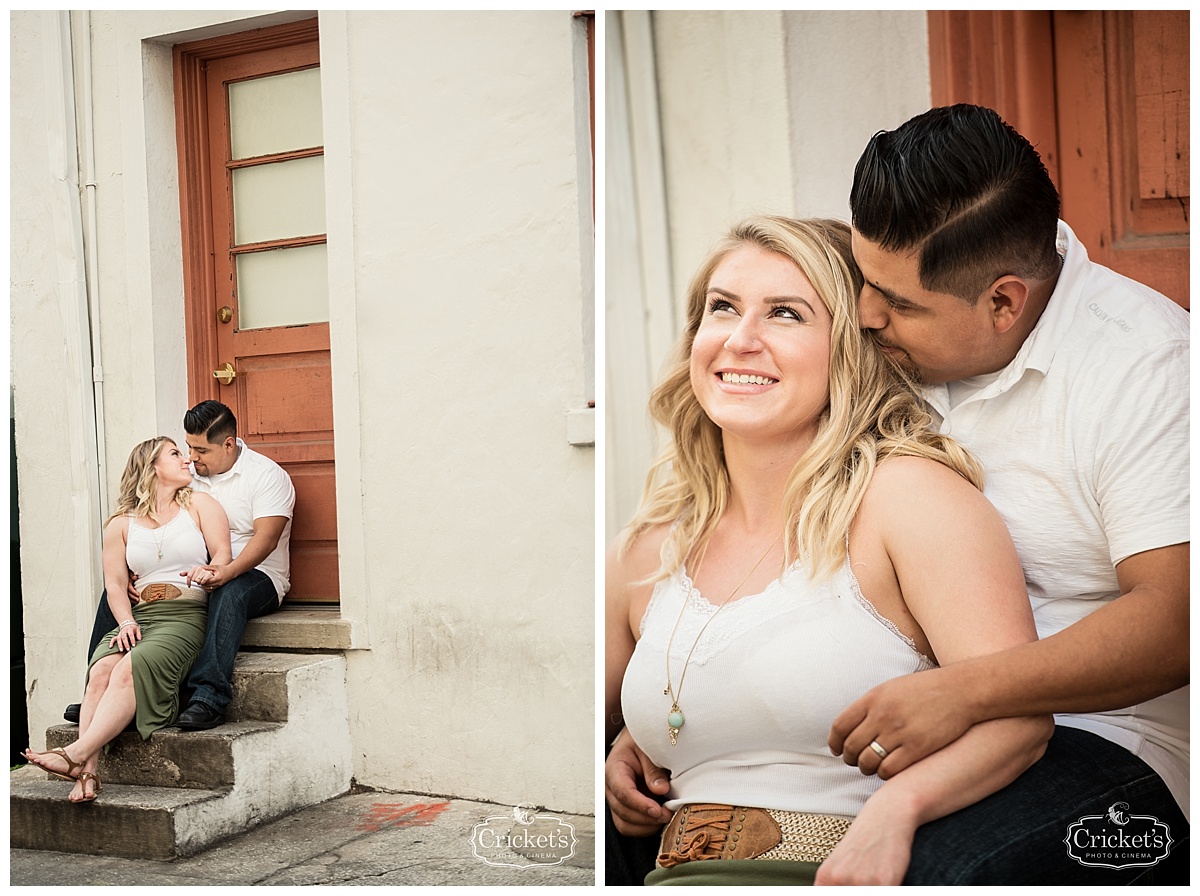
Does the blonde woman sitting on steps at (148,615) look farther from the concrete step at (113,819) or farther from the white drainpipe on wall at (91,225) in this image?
the white drainpipe on wall at (91,225)

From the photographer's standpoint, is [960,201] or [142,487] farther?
[142,487]

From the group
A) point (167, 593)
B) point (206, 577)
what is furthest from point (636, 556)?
point (167, 593)

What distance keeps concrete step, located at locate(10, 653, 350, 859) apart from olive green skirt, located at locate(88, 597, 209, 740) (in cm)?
7

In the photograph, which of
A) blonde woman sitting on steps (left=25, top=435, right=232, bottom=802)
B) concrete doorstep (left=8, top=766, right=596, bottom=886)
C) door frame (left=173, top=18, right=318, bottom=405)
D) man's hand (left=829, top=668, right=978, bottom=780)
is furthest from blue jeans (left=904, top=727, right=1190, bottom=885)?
door frame (left=173, top=18, right=318, bottom=405)

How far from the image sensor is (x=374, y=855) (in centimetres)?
298

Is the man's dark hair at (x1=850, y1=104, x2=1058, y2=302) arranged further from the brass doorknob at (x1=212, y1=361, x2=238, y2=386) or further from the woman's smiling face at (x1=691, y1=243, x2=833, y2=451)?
the brass doorknob at (x1=212, y1=361, x2=238, y2=386)

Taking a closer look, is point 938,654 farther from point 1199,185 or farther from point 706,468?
point 1199,185

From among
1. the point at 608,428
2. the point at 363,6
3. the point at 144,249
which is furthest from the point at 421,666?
the point at 363,6

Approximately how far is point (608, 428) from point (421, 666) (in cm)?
89

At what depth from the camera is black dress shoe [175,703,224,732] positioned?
121 inches

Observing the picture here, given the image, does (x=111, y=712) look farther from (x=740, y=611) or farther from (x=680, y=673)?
(x=740, y=611)

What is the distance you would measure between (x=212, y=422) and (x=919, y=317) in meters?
1.97

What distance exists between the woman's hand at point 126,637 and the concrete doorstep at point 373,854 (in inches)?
17.1

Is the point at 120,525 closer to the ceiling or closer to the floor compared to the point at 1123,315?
closer to the floor
